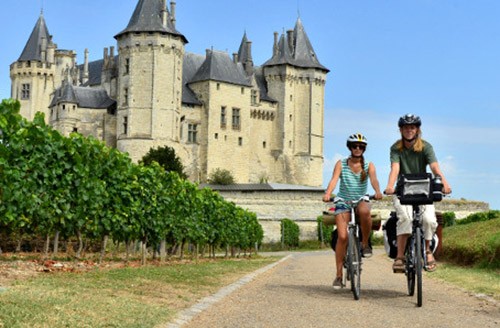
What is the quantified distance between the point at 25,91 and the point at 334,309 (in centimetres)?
7355

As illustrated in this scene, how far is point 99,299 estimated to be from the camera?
7.31m

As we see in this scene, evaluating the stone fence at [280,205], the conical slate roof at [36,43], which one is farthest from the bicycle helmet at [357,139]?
the conical slate roof at [36,43]

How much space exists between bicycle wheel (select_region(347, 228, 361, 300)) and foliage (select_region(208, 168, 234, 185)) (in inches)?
2281

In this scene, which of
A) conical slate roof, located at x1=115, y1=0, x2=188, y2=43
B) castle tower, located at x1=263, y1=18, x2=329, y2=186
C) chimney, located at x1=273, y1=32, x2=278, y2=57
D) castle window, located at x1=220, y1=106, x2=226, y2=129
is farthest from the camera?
chimney, located at x1=273, y1=32, x2=278, y2=57

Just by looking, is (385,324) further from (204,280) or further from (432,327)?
(204,280)

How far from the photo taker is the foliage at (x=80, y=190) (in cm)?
1291

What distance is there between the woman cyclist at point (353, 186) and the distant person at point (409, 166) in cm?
A: 39

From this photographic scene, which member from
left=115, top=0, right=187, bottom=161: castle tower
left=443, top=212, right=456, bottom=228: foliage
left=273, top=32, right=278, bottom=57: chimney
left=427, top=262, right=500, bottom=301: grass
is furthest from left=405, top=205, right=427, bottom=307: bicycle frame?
left=273, top=32, right=278, bottom=57: chimney

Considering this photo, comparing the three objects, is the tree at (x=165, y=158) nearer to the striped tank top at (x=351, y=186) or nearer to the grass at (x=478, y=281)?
the grass at (x=478, y=281)

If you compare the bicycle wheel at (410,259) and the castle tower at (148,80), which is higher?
the castle tower at (148,80)

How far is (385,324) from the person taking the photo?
642cm

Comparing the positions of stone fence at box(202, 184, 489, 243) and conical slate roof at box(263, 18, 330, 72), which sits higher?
conical slate roof at box(263, 18, 330, 72)

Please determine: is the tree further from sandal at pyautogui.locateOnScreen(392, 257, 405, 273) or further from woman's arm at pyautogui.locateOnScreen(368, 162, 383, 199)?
sandal at pyautogui.locateOnScreen(392, 257, 405, 273)

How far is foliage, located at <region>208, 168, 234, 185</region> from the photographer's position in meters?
66.2
